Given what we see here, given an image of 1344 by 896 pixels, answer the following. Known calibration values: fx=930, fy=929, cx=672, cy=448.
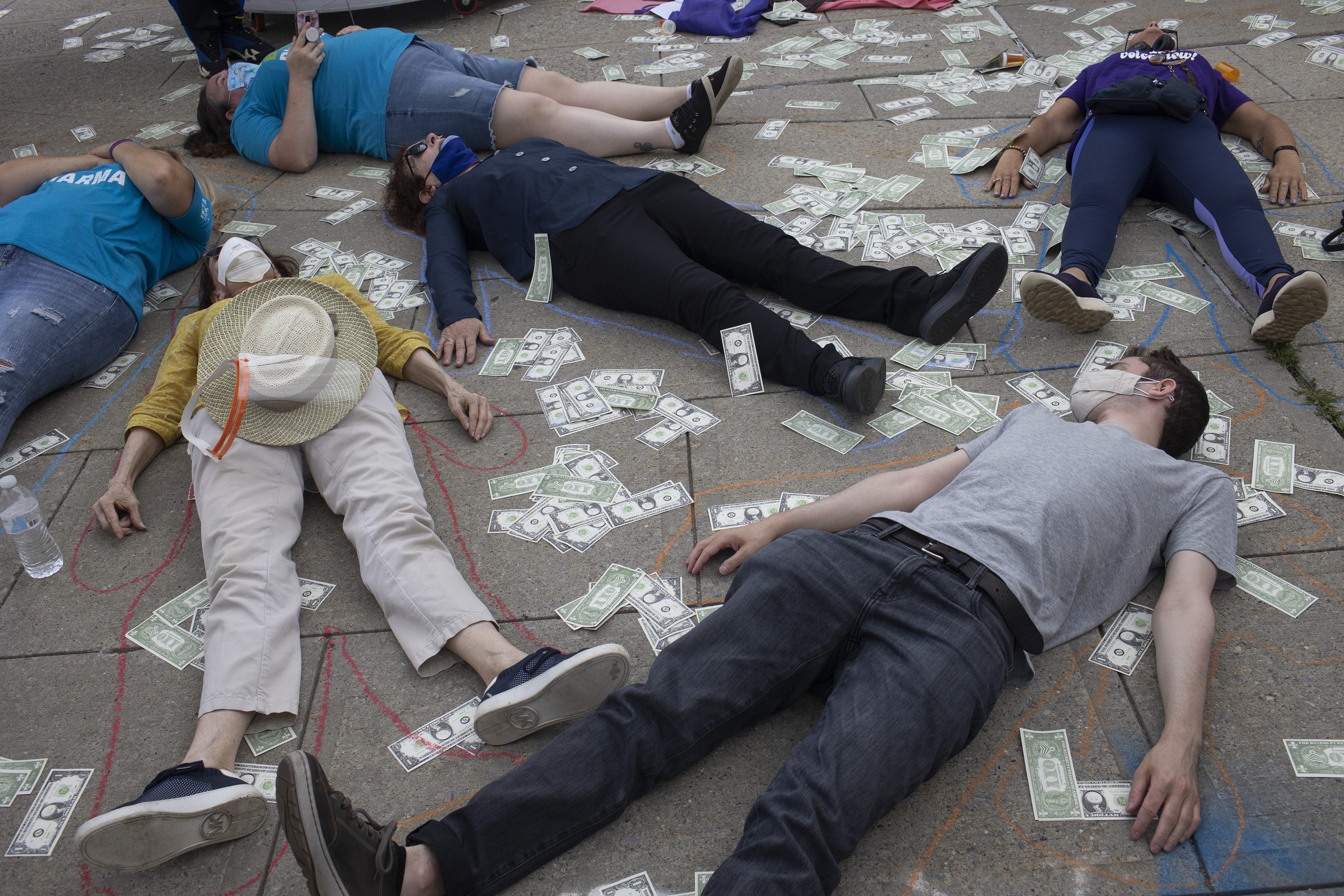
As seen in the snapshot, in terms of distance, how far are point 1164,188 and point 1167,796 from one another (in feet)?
10.6

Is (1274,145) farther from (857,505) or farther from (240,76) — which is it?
(240,76)

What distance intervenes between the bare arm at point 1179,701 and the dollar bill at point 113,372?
417 centimetres

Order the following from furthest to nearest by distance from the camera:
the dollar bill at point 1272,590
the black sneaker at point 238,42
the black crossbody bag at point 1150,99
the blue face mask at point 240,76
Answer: the black sneaker at point 238,42
the blue face mask at point 240,76
the black crossbody bag at point 1150,99
the dollar bill at point 1272,590

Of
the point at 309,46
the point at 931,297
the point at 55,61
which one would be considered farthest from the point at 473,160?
the point at 55,61

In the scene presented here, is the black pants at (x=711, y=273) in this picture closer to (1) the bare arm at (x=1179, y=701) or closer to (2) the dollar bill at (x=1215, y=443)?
(2) the dollar bill at (x=1215, y=443)

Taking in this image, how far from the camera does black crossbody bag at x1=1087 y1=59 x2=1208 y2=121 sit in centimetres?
422

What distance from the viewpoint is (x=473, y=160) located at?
15.6 ft

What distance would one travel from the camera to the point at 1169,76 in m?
4.50

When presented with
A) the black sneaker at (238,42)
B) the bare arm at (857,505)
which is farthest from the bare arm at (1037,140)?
the black sneaker at (238,42)

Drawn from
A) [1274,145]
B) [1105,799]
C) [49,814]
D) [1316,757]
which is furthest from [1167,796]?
[1274,145]

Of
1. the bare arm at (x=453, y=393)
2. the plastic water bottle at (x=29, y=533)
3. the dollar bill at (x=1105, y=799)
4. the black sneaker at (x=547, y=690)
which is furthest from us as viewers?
the bare arm at (x=453, y=393)

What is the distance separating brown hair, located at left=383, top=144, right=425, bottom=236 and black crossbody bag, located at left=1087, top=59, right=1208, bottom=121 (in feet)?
10.8

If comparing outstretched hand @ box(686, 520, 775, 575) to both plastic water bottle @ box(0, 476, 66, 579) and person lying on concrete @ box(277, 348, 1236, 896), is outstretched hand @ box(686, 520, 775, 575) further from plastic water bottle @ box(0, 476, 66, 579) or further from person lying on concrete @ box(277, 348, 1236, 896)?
plastic water bottle @ box(0, 476, 66, 579)

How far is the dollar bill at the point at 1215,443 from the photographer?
316 cm
